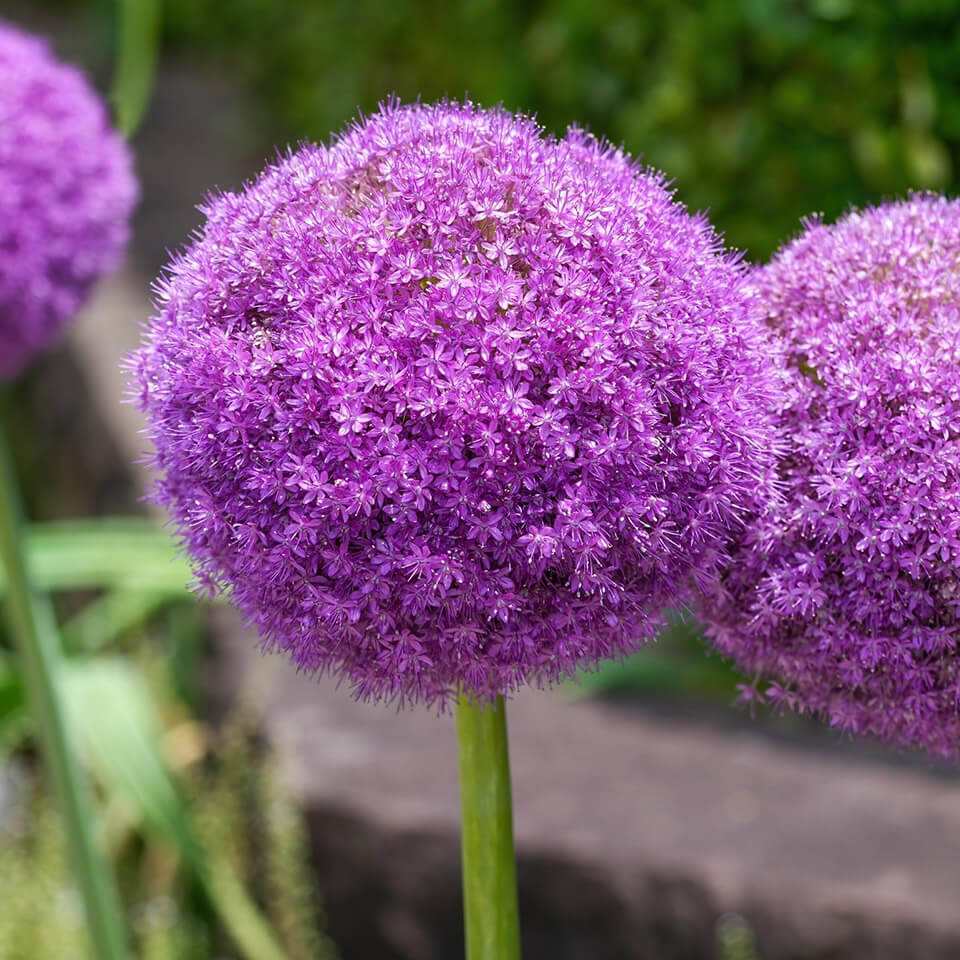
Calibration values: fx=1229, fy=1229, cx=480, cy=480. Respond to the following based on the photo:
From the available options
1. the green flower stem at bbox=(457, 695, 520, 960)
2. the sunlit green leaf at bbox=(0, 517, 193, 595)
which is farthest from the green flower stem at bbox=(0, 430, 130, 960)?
the sunlit green leaf at bbox=(0, 517, 193, 595)

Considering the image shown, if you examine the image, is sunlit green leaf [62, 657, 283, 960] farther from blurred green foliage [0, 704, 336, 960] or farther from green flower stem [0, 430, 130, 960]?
green flower stem [0, 430, 130, 960]

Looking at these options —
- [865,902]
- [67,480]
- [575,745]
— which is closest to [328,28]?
[67,480]

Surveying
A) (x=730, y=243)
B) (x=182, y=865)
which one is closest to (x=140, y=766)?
(x=182, y=865)

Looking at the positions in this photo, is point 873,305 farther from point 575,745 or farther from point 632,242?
point 575,745

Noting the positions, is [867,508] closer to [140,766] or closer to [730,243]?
[140,766]

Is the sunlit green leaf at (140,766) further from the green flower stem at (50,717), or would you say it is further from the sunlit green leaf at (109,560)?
the green flower stem at (50,717)

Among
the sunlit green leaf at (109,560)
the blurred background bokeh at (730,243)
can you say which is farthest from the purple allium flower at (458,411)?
the sunlit green leaf at (109,560)
